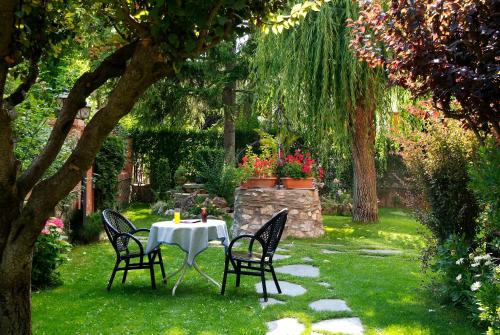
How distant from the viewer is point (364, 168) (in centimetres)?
1077

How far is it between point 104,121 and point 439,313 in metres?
3.28

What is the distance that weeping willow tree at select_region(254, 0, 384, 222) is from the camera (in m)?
9.25

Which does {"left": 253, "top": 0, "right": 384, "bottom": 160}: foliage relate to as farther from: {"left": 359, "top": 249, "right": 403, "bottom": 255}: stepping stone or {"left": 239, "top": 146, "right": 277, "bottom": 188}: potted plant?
{"left": 359, "top": 249, "right": 403, "bottom": 255}: stepping stone

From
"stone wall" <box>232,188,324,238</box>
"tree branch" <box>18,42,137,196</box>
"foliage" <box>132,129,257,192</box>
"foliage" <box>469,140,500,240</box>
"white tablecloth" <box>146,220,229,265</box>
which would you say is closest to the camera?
"tree branch" <box>18,42,137,196</box>

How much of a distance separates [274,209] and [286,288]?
3.76 meters

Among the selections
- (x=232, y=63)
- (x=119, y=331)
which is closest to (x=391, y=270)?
(x=119, y=331)

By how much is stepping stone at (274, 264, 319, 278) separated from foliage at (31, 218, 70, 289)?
8.07 ft

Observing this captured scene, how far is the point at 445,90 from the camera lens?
12.7 feet

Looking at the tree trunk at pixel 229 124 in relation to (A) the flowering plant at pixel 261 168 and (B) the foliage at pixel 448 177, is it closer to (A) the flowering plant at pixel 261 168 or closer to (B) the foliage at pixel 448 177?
(A) the flowering plant at pixel 261 168

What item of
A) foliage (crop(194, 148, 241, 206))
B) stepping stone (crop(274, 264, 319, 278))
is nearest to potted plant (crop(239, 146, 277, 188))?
foliage (crop(194, 148, 241, 206))

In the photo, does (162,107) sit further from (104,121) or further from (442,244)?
(104,121)

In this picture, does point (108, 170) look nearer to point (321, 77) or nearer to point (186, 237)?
point (321, 77)

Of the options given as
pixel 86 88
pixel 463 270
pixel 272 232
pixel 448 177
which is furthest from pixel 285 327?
pixel 86 88

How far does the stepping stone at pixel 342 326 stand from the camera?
3883 millimetres
